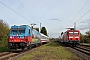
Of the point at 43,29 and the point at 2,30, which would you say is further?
the point at 43,29

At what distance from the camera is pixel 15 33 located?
2169 centimetres

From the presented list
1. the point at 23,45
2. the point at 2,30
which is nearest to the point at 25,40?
the point at 23,45

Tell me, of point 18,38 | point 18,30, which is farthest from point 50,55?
point 18,30

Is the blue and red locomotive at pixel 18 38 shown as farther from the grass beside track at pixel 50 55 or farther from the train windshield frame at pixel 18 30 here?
the grass beside track at pixel 50 55

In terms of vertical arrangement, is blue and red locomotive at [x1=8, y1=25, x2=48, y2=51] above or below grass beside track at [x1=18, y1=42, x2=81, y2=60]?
above

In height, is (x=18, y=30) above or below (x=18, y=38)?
above

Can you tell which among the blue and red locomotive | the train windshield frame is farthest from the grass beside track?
the train windshield frame

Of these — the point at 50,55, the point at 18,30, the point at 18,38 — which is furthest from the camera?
the point at 18,30

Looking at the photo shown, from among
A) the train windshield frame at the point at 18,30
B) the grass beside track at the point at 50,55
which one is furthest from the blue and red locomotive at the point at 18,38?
the grass beside track at the point at 50,55

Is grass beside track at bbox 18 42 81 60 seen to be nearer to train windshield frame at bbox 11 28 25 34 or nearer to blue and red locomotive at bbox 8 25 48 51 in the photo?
blue and red locomotive at bbox 8 25 48 51

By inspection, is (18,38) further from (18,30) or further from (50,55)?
(50,55)

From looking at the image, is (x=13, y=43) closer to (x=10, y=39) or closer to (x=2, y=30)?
(x=10, y=39)

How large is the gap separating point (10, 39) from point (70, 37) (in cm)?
1603

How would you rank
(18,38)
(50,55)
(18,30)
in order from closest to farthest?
(50,55) < (18,38) < (18,30)
